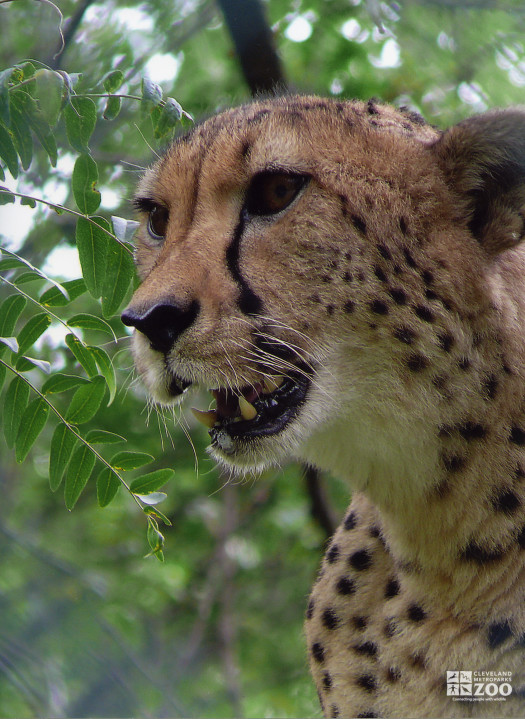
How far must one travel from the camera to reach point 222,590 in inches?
259

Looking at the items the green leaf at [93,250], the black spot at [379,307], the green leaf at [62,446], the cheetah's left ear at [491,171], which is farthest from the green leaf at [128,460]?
the cheetah's left ear at [491,171]

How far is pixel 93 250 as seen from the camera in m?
2.53

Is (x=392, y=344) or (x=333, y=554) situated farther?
(x=333, y=554)

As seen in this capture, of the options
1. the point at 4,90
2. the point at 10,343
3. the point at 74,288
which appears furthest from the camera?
the point at 74,288

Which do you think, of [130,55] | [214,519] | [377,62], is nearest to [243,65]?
[130,55]

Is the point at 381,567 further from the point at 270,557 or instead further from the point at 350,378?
the point at 270,557

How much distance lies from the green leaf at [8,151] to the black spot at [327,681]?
1.88 metres

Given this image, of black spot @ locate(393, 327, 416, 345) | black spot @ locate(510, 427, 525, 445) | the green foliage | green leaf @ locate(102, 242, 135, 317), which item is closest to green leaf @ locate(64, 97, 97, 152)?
the green foliage

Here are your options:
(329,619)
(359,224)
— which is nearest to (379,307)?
(359,224)

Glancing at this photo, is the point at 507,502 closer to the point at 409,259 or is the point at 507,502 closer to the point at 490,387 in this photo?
the point at 490,387

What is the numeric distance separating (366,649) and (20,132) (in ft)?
6.25

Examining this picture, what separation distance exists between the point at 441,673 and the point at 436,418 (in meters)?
0.76

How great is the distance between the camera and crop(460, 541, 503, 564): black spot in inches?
104

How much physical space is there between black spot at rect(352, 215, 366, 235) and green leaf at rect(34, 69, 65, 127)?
980 mm
